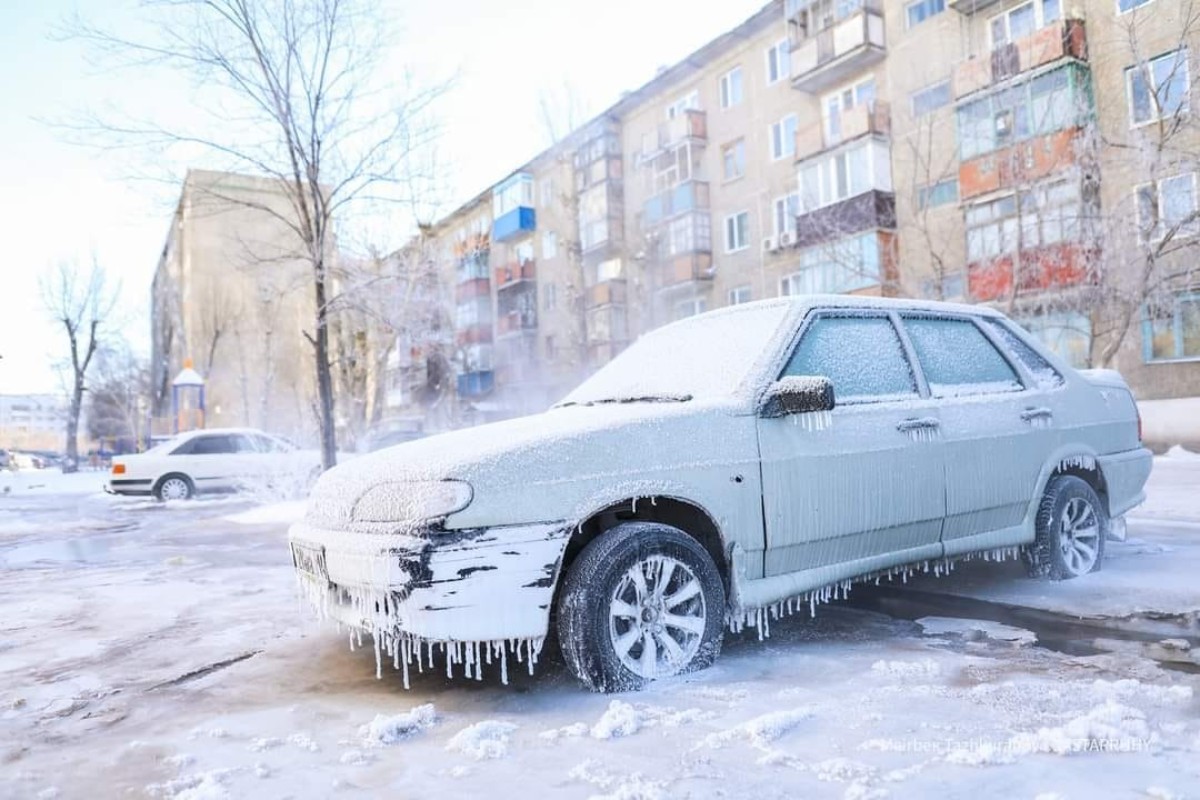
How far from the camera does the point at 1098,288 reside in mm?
15055

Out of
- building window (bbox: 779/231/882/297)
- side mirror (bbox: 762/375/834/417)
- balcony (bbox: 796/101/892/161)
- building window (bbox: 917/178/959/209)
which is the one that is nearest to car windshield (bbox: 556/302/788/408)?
side mirror (bbox: 762/375/834/417)

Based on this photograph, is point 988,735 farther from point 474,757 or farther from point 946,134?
point 946,134

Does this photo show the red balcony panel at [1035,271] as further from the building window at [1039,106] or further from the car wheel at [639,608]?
the car wheel at [639,608]

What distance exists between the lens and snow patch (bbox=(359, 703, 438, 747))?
9.36ft

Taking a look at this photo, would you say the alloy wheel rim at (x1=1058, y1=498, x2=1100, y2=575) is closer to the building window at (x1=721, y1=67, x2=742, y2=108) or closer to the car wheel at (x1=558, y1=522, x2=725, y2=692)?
the car wheel at (x1=558, y1=522, x2=725, y2=692)

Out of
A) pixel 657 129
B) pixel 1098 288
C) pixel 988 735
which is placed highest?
pixel 657 129

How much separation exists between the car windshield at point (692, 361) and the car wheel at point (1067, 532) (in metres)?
2.01

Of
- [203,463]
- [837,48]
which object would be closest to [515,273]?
[837,48]

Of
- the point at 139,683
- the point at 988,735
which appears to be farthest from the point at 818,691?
the point at 139,683

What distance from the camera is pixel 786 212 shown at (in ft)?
86.2

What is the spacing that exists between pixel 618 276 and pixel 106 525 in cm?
2288

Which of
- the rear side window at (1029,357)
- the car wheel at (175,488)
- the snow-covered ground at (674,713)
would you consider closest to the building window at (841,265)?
the car wheel at (175,488)

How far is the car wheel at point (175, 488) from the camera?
53.7 ft

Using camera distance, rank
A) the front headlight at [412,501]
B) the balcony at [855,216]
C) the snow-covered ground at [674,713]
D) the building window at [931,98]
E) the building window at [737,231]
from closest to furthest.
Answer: the snow-covered ground at [674,713] < the front headlight at [412,501] < the building window at [931,98] < the balcony at [855,216] < the building window at [737,231]
